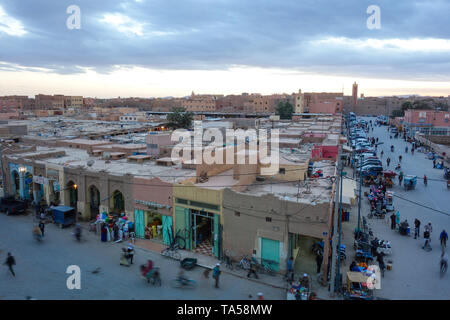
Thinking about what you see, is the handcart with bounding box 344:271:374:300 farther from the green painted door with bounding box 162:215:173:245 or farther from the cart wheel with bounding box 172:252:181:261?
the green painted door with bounding box 162:215:173:245

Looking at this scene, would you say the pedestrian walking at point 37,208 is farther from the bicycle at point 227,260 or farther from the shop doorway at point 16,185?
the bicycle at point 227,260

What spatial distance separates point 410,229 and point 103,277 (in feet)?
49.7

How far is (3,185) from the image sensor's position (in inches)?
923

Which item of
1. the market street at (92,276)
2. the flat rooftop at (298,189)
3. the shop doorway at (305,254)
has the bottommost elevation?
the market street at (92,276)

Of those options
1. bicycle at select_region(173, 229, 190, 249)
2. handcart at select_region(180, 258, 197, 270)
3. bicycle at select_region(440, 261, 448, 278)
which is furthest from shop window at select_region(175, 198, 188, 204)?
bicycle at select_region(440, 261, 448, 278)

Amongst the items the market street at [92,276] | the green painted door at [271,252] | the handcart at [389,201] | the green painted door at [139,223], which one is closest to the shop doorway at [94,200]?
the market street at [92,276]

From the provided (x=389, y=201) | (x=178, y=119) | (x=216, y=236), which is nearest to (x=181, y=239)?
(x=216, y=236)

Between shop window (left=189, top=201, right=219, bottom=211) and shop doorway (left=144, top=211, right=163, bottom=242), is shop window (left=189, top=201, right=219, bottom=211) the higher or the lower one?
the higher one

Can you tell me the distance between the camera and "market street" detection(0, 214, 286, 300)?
38.2 feet

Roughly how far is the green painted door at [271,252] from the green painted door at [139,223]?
6529mm

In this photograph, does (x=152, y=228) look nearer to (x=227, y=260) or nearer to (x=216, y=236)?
(x=216, y=236)

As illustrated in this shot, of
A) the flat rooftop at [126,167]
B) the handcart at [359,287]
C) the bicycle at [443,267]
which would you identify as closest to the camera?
the handcart at [359,287]

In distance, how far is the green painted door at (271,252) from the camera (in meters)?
13.0

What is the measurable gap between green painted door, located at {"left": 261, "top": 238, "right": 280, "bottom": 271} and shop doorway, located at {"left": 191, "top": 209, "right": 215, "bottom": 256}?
258 cm
